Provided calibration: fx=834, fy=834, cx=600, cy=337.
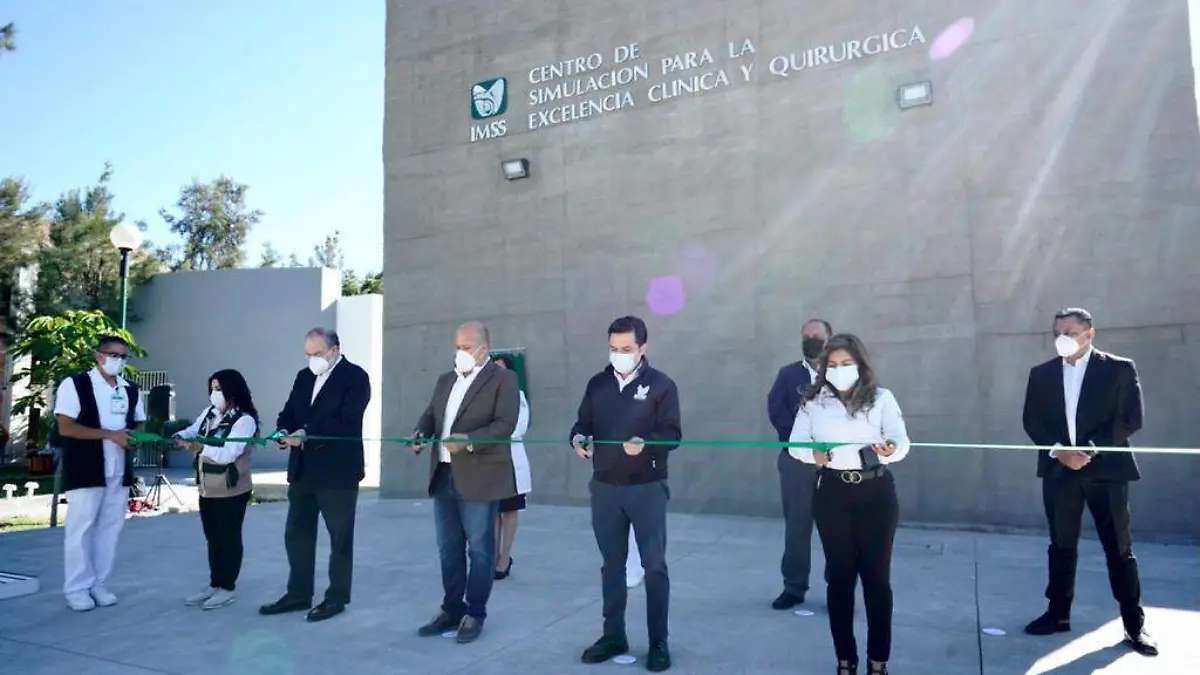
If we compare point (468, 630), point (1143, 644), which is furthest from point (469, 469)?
point (1143, 644)

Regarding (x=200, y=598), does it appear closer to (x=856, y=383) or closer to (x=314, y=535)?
(x=314, y=535)

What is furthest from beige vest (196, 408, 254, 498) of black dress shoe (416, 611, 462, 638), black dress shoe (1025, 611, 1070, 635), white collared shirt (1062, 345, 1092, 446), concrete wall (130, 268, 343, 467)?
concrete wall (130, 268, 343, 467)

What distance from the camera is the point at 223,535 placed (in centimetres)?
553

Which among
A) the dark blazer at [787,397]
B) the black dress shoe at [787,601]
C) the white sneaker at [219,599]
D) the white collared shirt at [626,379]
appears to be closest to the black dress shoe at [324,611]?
the white sneaker at [219,599]

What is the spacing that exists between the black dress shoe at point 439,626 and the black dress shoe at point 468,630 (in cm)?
18

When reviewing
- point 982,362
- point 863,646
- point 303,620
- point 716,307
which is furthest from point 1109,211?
point 303,620

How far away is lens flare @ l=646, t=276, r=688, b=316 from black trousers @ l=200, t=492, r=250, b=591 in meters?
5.41

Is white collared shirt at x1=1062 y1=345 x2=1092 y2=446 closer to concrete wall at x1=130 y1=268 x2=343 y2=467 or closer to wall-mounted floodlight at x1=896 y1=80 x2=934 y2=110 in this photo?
wall-mounted floodlight at x1=896 y1=80 x2=934 y2=110

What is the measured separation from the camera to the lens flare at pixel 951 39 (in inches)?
334

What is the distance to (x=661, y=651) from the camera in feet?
13.3

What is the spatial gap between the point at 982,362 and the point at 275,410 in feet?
52.8

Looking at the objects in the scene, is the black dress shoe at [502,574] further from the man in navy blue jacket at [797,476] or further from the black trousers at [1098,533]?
the black trousers at [1098,533]

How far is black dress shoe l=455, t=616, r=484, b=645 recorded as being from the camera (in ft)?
15.0

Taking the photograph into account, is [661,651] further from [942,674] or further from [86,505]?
[86,505]
